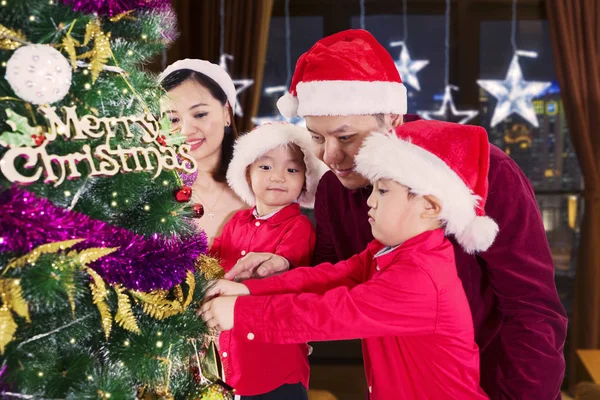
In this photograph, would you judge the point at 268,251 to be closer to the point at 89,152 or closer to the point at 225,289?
the point at 225,289

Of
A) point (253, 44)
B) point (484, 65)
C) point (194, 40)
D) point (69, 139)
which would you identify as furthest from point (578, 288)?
point (69, 139)

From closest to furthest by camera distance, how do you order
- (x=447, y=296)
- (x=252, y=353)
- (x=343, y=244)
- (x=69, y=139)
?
(x=69, y=139) < (x=447, y=296) < (x=252, y=353) < (x=343, y=244)

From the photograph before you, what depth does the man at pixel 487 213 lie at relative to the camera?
1.58m

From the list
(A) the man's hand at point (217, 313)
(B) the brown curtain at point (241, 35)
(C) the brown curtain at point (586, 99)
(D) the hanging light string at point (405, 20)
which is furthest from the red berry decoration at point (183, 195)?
(C) the brown curtain at point (586, 99)

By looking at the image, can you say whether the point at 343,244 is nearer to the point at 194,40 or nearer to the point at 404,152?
the point at 404,152

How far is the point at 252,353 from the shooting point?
1.81 m

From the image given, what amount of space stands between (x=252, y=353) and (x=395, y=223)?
62cm

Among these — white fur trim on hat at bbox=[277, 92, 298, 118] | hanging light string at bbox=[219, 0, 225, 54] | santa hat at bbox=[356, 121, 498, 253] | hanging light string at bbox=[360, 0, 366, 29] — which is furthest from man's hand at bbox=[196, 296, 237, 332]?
hanging light string at bbox=[360, 0, 366, 29]

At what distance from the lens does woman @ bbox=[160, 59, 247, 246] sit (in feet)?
6.97

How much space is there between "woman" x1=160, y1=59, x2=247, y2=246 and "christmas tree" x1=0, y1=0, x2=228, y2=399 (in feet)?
2.61

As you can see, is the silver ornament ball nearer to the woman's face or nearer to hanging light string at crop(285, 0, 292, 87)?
the woman's face

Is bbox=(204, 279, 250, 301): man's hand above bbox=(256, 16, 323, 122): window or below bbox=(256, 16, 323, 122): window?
below

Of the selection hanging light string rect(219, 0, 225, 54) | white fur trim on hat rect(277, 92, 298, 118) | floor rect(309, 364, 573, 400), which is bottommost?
floor rect(309, 364, 573, 400)

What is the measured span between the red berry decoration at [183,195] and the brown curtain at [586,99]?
3899mm
